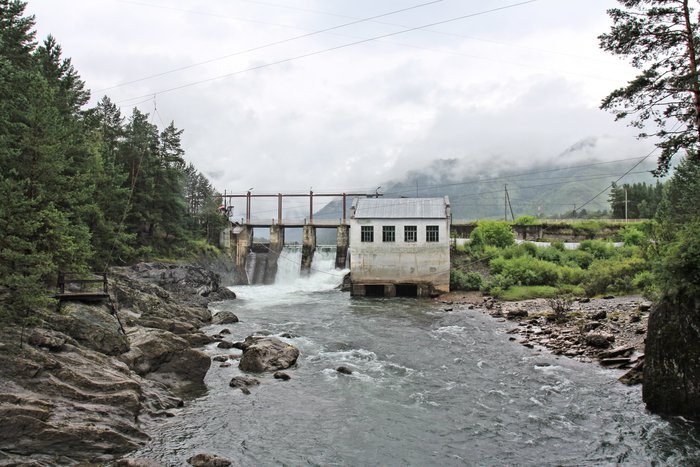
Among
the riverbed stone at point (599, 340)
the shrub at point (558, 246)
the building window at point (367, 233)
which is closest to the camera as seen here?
the riverbed stone at point (599, 340)

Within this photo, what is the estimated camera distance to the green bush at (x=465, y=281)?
3997cm

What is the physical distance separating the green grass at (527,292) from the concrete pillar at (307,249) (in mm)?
26889

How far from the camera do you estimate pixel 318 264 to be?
57.2 meters

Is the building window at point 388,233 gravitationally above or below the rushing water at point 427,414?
above

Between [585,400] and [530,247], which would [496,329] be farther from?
[530,247]

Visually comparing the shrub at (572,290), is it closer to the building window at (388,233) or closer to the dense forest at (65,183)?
the building window at (388,233)

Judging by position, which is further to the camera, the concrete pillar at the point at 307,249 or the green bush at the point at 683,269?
the concrete pillar at the point at 307,249

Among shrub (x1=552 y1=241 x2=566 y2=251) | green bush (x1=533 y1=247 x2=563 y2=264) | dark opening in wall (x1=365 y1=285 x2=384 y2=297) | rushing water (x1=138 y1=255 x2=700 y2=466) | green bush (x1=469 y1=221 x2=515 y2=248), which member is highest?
green bush (x1=469 y1=221 x2=515 y2=248)

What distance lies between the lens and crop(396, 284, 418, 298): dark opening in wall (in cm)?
4066

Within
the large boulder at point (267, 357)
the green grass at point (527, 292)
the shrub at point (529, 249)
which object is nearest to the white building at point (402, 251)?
the green grass at point (527, 292)

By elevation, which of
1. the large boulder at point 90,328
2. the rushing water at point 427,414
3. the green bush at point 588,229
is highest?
the green bush at point 588,229

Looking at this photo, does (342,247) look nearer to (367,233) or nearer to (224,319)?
(367,233)

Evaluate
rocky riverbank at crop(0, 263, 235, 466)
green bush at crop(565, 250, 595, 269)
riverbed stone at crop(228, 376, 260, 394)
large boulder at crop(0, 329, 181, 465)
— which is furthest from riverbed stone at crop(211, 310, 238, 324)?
green bush at crop(565, 250, 595, 269)

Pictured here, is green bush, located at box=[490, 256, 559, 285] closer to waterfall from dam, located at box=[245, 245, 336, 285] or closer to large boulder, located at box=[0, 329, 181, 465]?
waterfall from dam, located at box=[245, 245, 336, 285]
